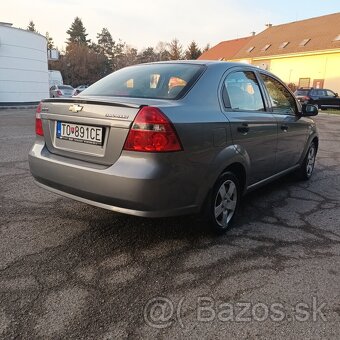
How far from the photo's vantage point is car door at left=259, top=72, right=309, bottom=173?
458cm

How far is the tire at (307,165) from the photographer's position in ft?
19.0

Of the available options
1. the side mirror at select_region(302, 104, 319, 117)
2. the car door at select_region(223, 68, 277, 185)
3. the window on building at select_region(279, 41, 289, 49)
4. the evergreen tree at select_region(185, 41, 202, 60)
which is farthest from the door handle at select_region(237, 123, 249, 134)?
the evergreen tree at select_region(185, 41, 202, 60)

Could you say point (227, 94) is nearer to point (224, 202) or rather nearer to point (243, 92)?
point (243, 92)

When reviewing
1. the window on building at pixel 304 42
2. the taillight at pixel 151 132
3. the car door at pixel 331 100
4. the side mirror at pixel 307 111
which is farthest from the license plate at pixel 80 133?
the window on building at pixel 304 42

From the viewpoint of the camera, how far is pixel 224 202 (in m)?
3.69

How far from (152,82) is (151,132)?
37.6 inches

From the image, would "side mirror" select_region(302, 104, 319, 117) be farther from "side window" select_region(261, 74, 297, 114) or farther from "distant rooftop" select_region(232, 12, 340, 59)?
"distant rooftop" select_region(232, 12, 340, 59)

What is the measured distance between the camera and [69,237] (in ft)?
11.5

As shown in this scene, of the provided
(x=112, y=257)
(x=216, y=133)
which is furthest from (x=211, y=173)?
(x=112, y=257)

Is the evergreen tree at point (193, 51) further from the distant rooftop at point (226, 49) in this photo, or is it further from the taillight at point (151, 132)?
the taillight at point (151, 132)

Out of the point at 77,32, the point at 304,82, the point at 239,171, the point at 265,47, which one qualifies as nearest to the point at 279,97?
the point at 239,171

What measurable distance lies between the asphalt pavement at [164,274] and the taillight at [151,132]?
960 millimetres

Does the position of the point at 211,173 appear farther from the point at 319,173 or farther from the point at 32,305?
the point at 319,173

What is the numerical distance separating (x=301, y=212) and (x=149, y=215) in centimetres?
229
